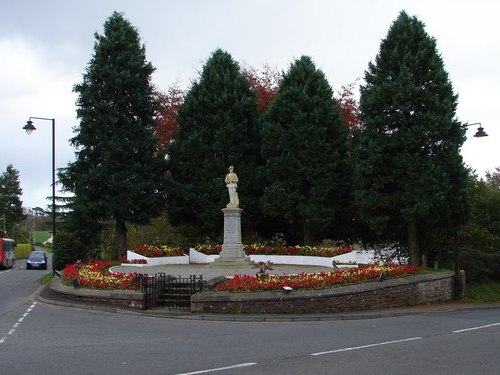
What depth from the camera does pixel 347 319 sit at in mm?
16750

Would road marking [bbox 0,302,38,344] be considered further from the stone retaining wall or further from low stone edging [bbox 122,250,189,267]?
low stone edging [bbox 122,250,189,267]

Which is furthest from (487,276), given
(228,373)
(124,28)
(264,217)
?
(228,373)

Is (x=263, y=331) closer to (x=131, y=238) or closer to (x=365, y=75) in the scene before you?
(x=365, y=75)

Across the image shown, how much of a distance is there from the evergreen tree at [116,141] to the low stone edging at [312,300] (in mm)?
14542

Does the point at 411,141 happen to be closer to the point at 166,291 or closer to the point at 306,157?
the point at 306,157

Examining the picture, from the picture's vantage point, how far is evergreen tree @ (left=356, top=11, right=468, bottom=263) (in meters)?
25.4

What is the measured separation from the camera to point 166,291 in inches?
739

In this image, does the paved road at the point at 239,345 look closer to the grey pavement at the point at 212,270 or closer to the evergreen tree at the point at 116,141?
the grey pavement at the point at 212,270

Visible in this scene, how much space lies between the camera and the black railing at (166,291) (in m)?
17.7

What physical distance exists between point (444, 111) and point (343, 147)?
669 cm

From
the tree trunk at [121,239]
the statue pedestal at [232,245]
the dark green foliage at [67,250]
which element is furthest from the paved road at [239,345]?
the tree trunk at [121,239]

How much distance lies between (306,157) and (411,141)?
6.72 metres

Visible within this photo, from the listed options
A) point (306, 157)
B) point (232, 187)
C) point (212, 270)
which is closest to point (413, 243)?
point (306, 157)

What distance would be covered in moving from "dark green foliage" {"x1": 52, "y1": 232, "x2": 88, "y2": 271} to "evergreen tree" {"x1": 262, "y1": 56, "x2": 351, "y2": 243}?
10295mm
